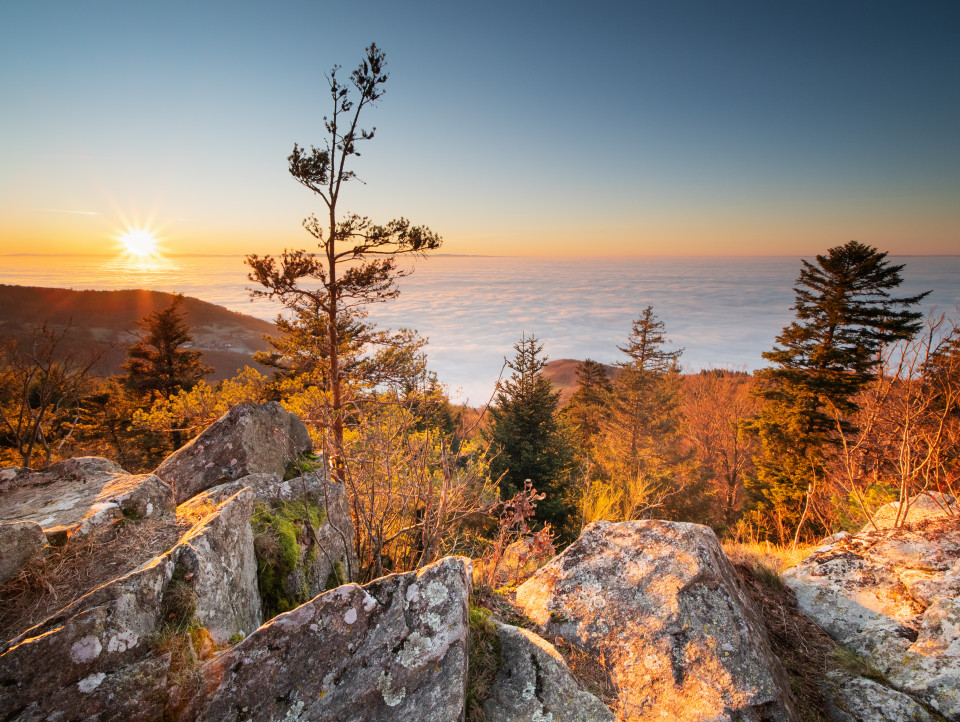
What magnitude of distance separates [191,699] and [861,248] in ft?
85.2

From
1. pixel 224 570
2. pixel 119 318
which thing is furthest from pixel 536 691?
pixel 119 318

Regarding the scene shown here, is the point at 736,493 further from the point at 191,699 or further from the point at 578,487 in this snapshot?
the point at 191,699

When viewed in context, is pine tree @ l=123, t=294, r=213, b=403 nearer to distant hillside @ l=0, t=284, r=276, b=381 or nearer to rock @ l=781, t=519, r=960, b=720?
rock @ l=781, t=519, r=960, b=720

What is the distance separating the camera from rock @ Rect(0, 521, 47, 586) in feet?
11.8

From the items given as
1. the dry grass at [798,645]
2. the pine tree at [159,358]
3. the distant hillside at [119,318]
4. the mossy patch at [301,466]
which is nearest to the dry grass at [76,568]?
the mossy patch at [301,466]

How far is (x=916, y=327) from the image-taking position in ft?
61.0

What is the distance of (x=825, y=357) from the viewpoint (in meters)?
17.9

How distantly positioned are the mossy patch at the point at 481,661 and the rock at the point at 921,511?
7424 millimetres

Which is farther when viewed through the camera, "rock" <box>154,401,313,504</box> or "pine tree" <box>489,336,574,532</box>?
"pine tree" <box>489,336,574,532</box>

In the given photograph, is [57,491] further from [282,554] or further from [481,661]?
[481,661]

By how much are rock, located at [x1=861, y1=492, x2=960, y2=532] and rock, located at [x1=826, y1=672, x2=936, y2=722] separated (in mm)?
3734

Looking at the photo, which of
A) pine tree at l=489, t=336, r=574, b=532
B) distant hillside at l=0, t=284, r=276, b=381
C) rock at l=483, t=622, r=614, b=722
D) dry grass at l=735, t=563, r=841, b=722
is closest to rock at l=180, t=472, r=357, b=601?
rock at l=483, t=622, r=614, b=722

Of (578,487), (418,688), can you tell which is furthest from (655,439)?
(418,688)

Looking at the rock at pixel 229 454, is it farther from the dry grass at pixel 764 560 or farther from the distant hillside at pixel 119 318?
the distant hillside at pixel 119 318
